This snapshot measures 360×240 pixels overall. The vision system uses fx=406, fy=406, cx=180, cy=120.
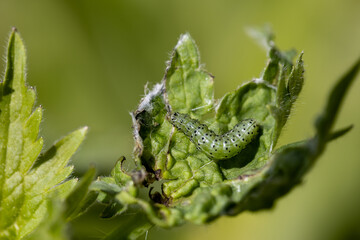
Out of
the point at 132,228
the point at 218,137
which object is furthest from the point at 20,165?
the point at 218,137

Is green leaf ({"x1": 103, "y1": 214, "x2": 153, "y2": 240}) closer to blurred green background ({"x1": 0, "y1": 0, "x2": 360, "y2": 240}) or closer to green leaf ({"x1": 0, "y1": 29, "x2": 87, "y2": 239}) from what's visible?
green leaf ({"x1": 0, "y1": 29, "x2": 87, "y2": 239})

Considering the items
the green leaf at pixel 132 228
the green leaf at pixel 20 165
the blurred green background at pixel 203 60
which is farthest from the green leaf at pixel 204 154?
the blurred green background at pixel 203 60

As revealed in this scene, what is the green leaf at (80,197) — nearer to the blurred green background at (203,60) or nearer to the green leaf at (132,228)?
the green leaf at (132,228)

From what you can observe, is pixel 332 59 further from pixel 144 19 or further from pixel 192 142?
pixel 192 142

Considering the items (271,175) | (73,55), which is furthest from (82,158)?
(271,175)

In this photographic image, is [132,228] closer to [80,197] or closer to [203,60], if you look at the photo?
[80,197]

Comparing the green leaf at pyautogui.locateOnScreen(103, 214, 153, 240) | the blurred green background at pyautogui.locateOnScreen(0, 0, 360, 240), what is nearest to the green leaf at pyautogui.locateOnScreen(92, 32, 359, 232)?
the green leaf at pyautogui.locateOnScreen(103, 214, 153, 240)
